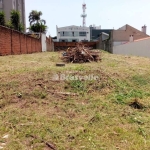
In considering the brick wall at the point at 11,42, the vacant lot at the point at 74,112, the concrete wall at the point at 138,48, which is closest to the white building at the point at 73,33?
the concrete wall at the point at 138,48

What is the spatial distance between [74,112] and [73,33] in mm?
51231

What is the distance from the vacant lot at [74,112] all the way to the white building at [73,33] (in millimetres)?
48388

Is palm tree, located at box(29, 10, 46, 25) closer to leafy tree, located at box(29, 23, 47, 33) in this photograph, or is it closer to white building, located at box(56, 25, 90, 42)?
leafy tree, located at box(29, 23, 47, 33)

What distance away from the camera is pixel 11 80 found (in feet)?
14.8

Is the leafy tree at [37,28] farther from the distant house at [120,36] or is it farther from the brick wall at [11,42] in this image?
the brick wall at [11,42]

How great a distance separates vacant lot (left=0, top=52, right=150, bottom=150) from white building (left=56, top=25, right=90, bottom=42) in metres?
48.4

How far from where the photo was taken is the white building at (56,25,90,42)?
172 ft

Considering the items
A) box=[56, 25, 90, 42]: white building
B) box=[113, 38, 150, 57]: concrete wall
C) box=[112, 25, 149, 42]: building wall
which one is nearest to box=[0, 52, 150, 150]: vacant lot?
box=[113, 38, 150, 57]: concrete wall

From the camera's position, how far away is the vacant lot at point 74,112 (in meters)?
2.37

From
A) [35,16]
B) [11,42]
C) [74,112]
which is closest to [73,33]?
[35,16]

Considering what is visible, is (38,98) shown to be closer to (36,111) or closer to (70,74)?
(36,111)

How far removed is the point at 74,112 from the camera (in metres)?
3.25

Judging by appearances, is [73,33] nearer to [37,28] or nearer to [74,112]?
[37,28]

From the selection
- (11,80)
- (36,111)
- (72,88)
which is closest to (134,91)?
(72,88)
